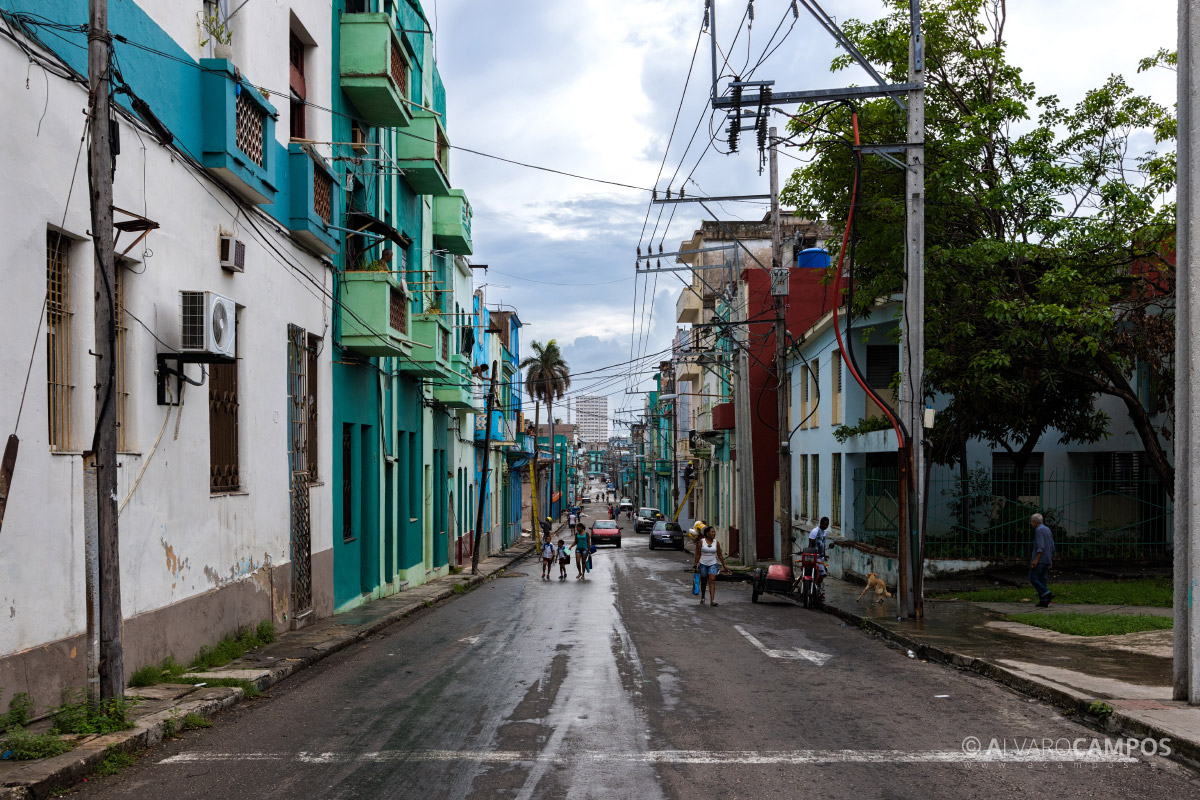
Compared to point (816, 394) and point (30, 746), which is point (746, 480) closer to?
point (816, 394)

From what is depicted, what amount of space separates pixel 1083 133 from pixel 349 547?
15255mm

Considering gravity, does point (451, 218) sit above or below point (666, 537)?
above

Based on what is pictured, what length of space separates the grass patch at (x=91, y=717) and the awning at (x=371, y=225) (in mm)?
12177

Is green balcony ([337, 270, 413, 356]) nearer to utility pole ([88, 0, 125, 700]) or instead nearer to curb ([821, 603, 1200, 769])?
curb ([821, 603, 1200, 769])

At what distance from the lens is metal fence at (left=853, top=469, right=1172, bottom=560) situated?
21625 mm

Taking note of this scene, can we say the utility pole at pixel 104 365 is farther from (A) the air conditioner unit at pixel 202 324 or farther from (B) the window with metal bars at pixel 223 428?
(B) the window with metal bars at pixel 223 428

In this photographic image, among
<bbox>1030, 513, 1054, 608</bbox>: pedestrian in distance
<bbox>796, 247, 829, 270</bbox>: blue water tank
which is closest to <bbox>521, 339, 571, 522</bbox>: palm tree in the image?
<bbox>796, 247, 829, 270</bbox>: blue water tank

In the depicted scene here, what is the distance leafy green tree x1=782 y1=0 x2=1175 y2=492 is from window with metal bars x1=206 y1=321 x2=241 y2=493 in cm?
1034

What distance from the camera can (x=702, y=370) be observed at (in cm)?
6106

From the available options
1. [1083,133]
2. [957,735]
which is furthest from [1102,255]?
[957,735]

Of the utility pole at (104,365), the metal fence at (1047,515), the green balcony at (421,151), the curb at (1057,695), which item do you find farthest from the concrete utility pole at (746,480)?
the utility pole at (104,365)

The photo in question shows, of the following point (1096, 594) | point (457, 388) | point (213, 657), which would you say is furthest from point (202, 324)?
point (457, 388)

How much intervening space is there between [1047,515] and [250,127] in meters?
17.5

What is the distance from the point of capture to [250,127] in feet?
43.2
